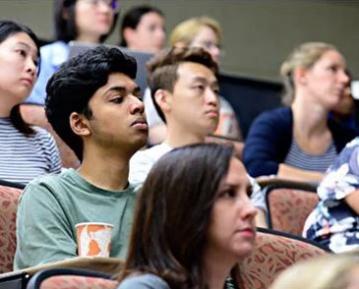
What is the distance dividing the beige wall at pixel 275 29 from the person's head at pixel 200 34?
1085mm

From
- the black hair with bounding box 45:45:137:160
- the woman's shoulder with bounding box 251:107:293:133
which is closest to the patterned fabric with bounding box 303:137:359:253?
the black hair with bounding box 45:45:137:160

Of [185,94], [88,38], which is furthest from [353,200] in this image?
[88,38]

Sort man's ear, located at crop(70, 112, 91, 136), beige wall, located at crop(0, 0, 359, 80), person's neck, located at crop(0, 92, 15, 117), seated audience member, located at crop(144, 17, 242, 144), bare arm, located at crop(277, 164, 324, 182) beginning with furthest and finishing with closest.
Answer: beige wall, located at crop(0, 0, 359, 80) < seated audience member, located at crop(144, 17, 242, 144) < bare arm, located at crop(277, 164, 324, 182) < person's neck, located at crop(0, 92, 15, 117) < man's ear, located at crop(70, 112, 91, 136)

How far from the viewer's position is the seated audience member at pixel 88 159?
2.91 meters

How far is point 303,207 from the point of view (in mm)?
4039

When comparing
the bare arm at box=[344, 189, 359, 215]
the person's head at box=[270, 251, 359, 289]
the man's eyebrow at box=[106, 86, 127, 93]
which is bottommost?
the bare arm at box=[344, 189, 359, 215]

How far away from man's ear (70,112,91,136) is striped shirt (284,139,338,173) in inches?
68.4

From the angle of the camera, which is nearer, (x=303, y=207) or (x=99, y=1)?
(x=303, y=207)

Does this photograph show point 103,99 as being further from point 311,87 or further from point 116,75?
point 311,87

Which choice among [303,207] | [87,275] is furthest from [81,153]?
[303,207]

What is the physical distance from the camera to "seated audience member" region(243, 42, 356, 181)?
472 centimetres

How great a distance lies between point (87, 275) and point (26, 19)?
2.89m

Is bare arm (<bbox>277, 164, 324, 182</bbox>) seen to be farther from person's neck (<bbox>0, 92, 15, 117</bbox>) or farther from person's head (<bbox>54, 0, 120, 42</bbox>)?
person's neck (<bbox>0, 92, 15, 117</bbox>)

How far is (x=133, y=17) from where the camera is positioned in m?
5.70
